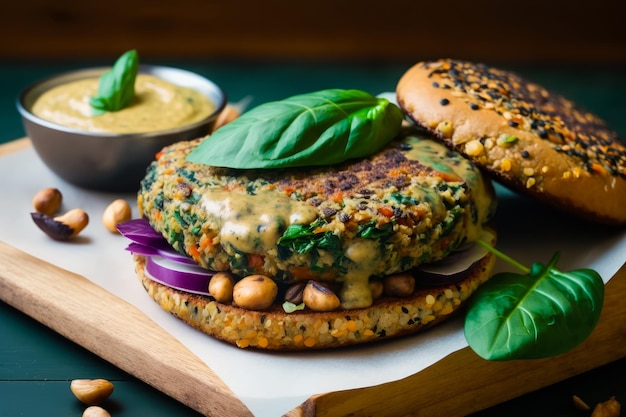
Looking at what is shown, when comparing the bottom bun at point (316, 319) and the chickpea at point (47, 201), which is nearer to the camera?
the bottom bun at point (316, 319)

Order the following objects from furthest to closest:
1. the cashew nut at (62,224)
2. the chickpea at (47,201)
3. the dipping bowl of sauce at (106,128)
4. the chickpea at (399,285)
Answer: the dipping bowl of sauce at (106,128)
the chickpea at (47,201)
the cashew nut at (62,224)
the chickpea at (399,285)

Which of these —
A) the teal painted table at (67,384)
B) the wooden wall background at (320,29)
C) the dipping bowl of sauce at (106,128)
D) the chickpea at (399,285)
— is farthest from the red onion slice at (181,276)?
the wooden wall background at (320,29)

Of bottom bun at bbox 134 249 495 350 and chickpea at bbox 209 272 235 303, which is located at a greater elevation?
chickpea at bbox 209 272 235 303

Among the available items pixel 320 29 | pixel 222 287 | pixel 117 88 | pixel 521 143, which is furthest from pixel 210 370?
pixel 320 29

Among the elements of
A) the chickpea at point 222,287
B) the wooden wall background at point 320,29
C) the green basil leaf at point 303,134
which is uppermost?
the green basil leaf at point 303,134

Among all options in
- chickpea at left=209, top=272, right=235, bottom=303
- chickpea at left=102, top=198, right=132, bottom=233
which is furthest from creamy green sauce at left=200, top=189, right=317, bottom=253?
chickpea at left=102, top=198, right=132, bottom=233

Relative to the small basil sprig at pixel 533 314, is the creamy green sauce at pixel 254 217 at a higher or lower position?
higher

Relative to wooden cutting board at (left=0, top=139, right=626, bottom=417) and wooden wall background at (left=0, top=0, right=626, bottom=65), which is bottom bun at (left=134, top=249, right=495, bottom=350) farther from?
wooden wall background at (left=0, top=0, right=626, bottom=65)

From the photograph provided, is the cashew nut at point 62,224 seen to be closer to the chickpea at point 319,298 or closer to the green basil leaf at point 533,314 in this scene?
the chickpea at point 319,298
